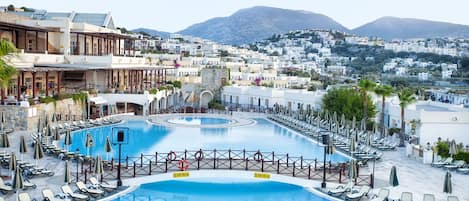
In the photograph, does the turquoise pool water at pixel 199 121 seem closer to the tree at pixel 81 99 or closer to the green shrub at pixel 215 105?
the tree at pixel 81 99

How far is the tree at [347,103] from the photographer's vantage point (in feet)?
114

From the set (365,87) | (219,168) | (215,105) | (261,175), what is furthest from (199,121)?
(261,175)

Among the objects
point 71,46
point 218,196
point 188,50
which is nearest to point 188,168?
point 218,196

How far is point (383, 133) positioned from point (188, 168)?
49.5 ft

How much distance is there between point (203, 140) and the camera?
3092 cm

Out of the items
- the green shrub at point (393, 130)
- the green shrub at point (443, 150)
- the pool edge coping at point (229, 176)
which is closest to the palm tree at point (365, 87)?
the green shrub at point (393, 130)

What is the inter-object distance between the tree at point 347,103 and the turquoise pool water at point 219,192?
16632 millimetres

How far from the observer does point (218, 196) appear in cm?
1806

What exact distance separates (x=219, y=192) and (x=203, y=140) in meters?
12.4

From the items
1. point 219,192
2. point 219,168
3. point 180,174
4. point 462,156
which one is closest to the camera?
point 219,192

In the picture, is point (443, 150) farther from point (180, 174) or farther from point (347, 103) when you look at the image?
point (180, 174)

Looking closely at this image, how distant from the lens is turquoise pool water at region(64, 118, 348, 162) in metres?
27.0

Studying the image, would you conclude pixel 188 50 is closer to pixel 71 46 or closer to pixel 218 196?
pixel 71 46

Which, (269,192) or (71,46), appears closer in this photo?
(269,192)
